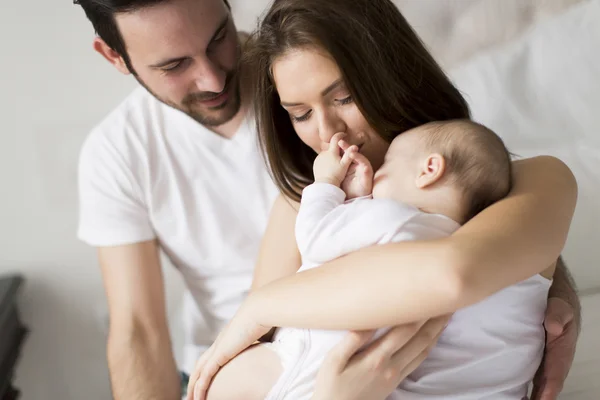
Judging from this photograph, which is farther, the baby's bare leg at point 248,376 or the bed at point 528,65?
the bed at point 528,65

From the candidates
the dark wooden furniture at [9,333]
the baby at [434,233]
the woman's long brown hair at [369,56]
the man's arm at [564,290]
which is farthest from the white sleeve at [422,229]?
the dark wooden furniture at [9,333]

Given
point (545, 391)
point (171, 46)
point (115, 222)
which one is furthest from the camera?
point (115, 222)

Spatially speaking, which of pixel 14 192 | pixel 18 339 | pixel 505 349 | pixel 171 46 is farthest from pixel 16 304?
pixel 505 349

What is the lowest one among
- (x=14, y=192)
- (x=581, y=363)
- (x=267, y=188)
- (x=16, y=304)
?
(x=581, y=363)

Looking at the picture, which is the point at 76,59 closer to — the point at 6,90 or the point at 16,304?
the point at 6,90

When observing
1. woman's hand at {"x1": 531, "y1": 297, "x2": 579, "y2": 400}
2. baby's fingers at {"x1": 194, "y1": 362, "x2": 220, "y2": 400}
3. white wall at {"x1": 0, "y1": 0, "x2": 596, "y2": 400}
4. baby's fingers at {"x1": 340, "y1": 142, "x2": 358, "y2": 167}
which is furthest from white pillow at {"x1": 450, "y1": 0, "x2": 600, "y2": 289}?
baby's fingers at {"x1": 194, "y1": 362, "x2": 220, "y2": 400}

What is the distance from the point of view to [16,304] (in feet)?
5.67

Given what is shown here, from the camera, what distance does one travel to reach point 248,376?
104 cm

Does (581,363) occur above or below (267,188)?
below

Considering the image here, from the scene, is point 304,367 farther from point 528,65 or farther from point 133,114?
point 528,65

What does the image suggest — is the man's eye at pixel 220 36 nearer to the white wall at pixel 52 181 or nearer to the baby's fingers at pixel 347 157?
the white wall at pixel 52 181

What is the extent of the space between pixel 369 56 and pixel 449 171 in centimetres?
24

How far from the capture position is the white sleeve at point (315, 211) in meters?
0.96

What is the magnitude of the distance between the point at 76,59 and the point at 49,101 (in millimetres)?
128
